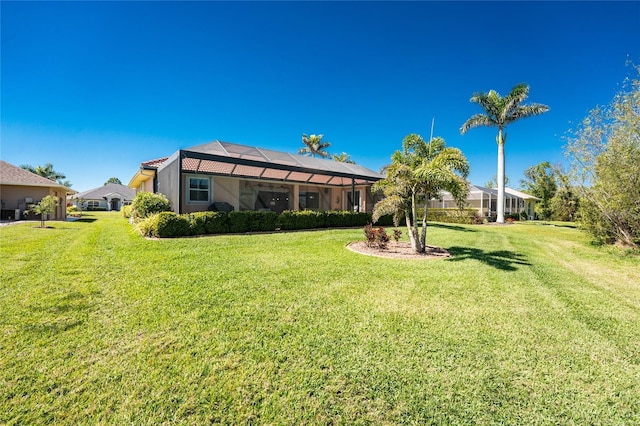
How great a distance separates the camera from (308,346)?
2781 millimetres

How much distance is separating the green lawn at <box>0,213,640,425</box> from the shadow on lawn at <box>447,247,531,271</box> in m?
1.35

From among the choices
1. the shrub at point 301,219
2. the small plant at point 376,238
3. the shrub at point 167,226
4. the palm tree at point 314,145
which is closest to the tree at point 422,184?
the small plant at point 376,238

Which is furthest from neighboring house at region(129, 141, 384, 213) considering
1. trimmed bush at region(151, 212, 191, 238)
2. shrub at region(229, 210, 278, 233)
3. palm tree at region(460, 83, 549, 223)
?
palm tree at region(460, 83, 549, 223)

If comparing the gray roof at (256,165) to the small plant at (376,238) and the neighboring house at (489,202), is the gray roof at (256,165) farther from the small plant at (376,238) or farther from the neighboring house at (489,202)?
the neighboring house at (489,202)

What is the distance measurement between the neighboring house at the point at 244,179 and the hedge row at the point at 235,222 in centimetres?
95

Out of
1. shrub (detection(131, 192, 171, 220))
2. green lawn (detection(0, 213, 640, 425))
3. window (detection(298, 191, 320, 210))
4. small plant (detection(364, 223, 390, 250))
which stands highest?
window (detection(298, 191, 320, 210))

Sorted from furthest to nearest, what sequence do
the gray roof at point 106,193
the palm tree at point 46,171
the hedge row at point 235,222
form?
the palm tree at point 46,171, the gray roof at point 106,193, the hedge row at point 235,222

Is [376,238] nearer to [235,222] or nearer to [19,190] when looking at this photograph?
[235,222]

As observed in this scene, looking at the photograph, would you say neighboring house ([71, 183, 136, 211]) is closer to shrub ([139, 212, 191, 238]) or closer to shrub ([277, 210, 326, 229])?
shrub ([139, 212, 191, 238])

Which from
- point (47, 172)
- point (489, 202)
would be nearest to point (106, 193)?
point (47, 172)

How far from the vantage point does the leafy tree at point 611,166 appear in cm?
849

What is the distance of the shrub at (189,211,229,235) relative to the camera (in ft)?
31.7

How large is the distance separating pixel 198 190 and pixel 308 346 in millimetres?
13037

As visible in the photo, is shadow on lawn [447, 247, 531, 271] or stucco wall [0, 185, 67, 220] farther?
stucco wall [0, 185, 67, 220]
